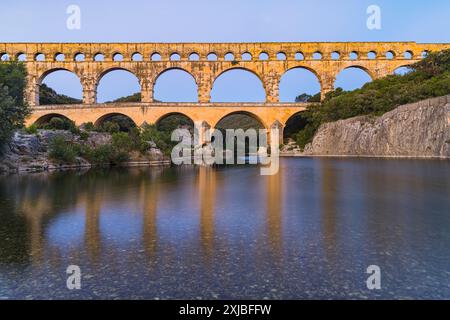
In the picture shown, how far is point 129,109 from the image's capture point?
4259 cm

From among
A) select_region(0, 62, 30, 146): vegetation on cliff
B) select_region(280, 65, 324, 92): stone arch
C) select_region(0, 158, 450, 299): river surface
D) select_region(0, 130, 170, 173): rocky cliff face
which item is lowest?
select_region(0, 158, 450, 299): river surface

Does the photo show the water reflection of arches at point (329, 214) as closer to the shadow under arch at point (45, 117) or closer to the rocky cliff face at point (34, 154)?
the rocky cliff face at point (34, 154)

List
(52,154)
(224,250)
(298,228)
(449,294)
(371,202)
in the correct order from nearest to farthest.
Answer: (449,294)
(224,250)
(298,228)
(371,202)
(52,154)

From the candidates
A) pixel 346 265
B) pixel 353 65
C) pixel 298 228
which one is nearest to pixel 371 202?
pixel 298 228

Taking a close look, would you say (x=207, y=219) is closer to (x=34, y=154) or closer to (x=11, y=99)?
(x=11, y=99)

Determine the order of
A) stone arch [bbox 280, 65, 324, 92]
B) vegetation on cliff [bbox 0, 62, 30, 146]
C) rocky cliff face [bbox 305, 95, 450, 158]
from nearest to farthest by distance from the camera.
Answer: vegetation on cliff [bbox 0, 62, 30, 146], rocky cliff face [bbox 305, 95, 450, 158], stone arch [bbox 280, 65, 324, 92]

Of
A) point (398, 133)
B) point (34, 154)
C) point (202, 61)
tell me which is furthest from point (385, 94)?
point (34, 154)

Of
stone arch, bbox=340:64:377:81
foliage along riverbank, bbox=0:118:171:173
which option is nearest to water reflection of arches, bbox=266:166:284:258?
foliage along riverbank, bbox=0:118:171:173

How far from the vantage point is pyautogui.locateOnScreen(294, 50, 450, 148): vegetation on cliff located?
104ft

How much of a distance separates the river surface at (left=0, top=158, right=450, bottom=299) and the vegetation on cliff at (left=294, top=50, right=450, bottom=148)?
24.8 metres

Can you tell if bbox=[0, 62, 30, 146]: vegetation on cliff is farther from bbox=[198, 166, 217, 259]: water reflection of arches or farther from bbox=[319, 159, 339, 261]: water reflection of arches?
bbox=[319, 159, 339, 261]: water reflection of arches
